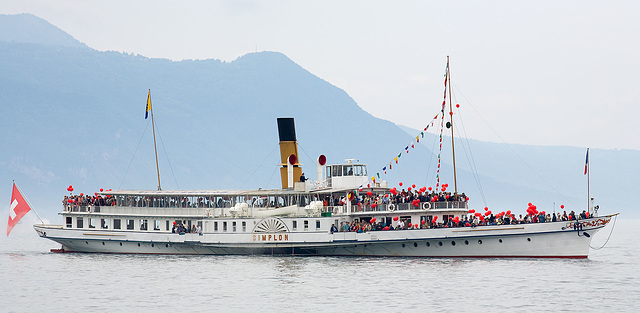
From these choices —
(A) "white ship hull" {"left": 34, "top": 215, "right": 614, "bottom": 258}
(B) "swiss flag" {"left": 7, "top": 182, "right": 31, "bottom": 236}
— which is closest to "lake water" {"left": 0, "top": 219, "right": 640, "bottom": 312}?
(A) "white ship hull" {"left": 34, "top": 215, "right": 614, "bottom": 258}

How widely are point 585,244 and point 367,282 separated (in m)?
16.8

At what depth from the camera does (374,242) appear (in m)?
65.0

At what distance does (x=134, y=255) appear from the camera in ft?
234

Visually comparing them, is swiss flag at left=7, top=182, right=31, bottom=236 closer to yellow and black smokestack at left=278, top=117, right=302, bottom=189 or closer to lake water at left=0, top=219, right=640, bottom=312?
lake water at left=0, top=219, right=640, bottom=312

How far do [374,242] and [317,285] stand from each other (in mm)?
12360

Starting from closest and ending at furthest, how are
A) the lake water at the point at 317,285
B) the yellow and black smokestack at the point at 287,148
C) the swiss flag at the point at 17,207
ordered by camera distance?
the lake water at the point at 317,285
the yellow and black smokestack at the point at 287,148
the swiss flag at the point at 17,207

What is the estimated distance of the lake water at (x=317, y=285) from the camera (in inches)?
1854

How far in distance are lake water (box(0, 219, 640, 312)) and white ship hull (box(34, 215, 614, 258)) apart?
34.4 inches

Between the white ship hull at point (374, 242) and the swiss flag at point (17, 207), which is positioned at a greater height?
the swiss flag at point (17, 207)

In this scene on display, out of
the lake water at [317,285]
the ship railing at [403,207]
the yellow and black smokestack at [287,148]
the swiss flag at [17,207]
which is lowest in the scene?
the lake water at [317,285]

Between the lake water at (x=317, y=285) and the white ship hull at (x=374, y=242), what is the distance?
873 mm

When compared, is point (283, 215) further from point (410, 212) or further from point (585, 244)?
point (585, 244)

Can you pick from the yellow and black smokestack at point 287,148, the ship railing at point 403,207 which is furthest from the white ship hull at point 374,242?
the yellow and black smokestack at point 287,148

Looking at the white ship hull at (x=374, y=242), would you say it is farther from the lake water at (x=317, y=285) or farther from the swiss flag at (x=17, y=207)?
the swiss flag at (x=17, y=207)
